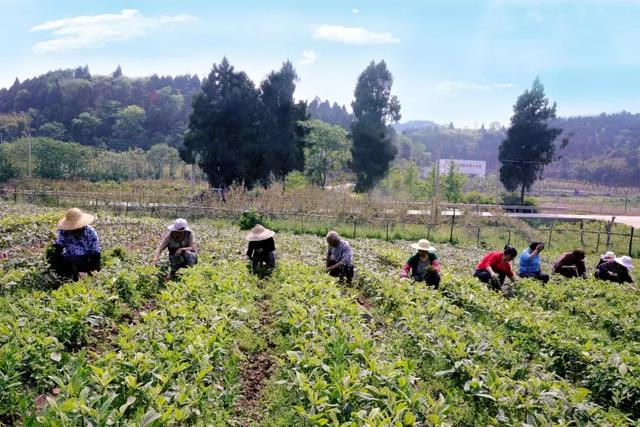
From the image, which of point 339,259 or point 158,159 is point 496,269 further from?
point 158,159

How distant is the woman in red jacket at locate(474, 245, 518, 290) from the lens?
9676mm

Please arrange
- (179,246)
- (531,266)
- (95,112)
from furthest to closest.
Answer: (95,112)
(531,266)
(179,246)

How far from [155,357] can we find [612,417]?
3.56 meters

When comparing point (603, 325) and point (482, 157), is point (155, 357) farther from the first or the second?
point (482, 157)

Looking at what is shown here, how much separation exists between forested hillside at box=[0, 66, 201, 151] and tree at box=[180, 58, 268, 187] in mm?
43950

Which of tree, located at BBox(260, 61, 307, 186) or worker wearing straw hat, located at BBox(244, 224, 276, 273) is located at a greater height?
tree, located at BBox(260, 61, 307, 186)

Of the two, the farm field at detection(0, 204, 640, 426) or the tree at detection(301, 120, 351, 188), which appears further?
the tree at detection(301, 120, 351, 188)

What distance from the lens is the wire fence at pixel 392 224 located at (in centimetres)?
2056

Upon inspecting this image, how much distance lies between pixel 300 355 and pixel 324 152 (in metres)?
41.2

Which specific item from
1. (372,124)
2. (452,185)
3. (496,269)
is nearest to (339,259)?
(496,269)

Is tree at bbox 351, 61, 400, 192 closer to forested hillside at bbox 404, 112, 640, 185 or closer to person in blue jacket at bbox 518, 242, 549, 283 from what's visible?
person in blue jacket at bbox 518, 242, 549, 283

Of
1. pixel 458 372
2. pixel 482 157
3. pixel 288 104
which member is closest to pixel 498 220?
pixel 288 104

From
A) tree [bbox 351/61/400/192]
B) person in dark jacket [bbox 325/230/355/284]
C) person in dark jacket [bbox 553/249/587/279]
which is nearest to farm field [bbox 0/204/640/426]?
person in dark jacket [bbox 325/230/355/284]

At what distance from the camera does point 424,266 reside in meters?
9.09
